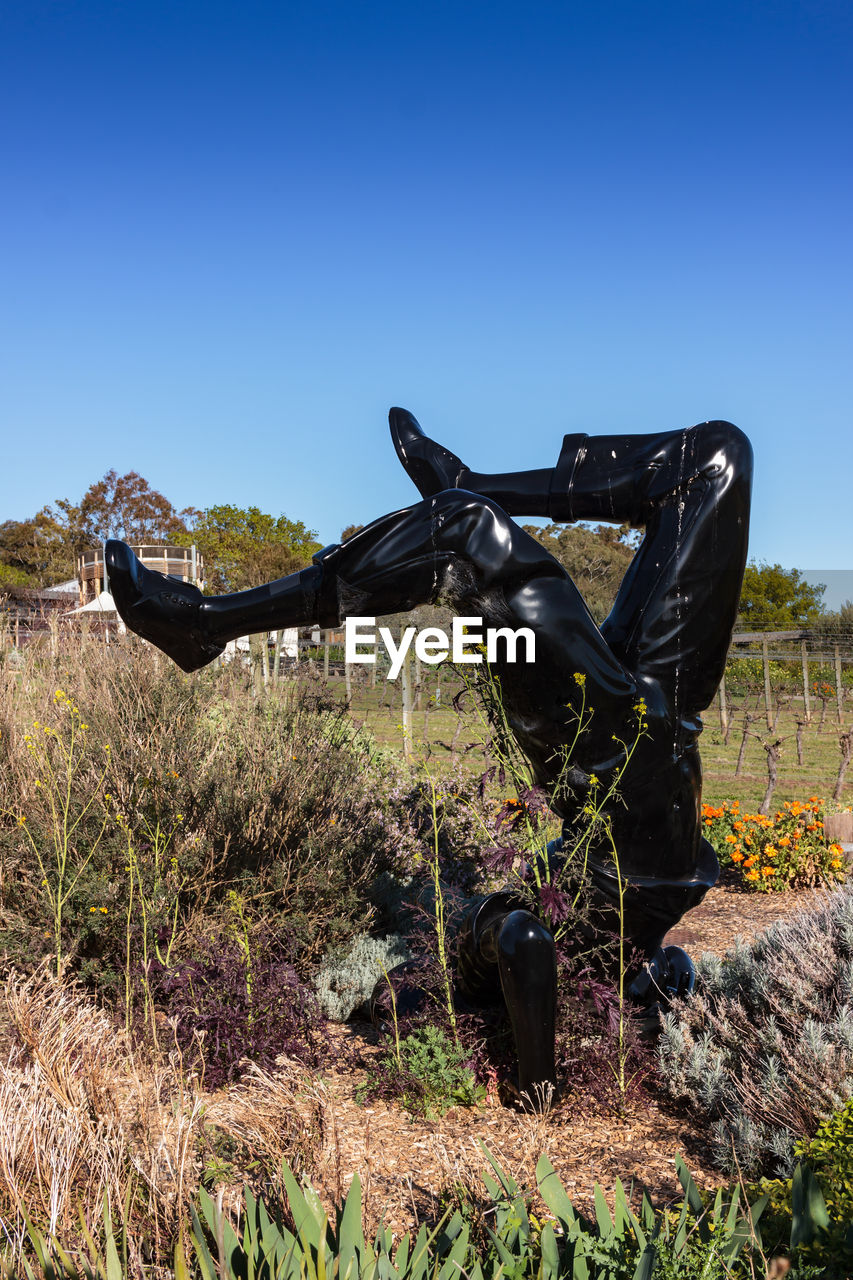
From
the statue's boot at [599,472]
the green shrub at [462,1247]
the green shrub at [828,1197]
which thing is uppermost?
the statue's boot at [599,472]

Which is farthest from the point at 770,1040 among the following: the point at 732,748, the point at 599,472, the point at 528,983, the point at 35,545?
the point at 35,545

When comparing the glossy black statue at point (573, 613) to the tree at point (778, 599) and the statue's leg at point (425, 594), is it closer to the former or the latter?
the statue's leg at point (425, 594)

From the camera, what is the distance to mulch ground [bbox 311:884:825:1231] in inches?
96.6

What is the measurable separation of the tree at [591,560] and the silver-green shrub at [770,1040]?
47.3 ft

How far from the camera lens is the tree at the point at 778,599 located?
3484cm

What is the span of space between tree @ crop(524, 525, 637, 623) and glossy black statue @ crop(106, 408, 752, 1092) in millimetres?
14668

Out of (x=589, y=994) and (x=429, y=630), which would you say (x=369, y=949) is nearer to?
(x=589, y=994)

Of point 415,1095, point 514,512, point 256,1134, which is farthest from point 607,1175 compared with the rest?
point 514,512

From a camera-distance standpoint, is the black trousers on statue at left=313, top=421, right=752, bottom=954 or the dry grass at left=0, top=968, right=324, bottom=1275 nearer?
the dry grass at left=0, top=968, right=324, bottom=1275

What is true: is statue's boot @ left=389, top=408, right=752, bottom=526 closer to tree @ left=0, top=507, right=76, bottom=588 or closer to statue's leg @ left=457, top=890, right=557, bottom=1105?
statue's leg @ left=457, top=890, right=557, bottom=1105

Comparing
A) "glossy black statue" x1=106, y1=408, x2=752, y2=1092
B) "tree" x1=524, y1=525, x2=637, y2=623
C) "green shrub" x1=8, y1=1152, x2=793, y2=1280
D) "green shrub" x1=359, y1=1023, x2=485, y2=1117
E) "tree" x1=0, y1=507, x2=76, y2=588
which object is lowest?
"green shrub" x1=359, y1=1023, x2=485, y2=1117

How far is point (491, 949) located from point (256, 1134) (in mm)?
962

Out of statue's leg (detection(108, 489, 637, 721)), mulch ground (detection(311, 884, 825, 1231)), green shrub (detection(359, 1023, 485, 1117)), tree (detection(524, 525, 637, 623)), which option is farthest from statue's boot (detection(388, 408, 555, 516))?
tree (detection(524, 525, 637, 623))

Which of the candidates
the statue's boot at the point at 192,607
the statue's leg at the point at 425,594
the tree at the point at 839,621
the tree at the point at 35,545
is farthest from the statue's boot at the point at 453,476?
the tree at the point at 35,545
